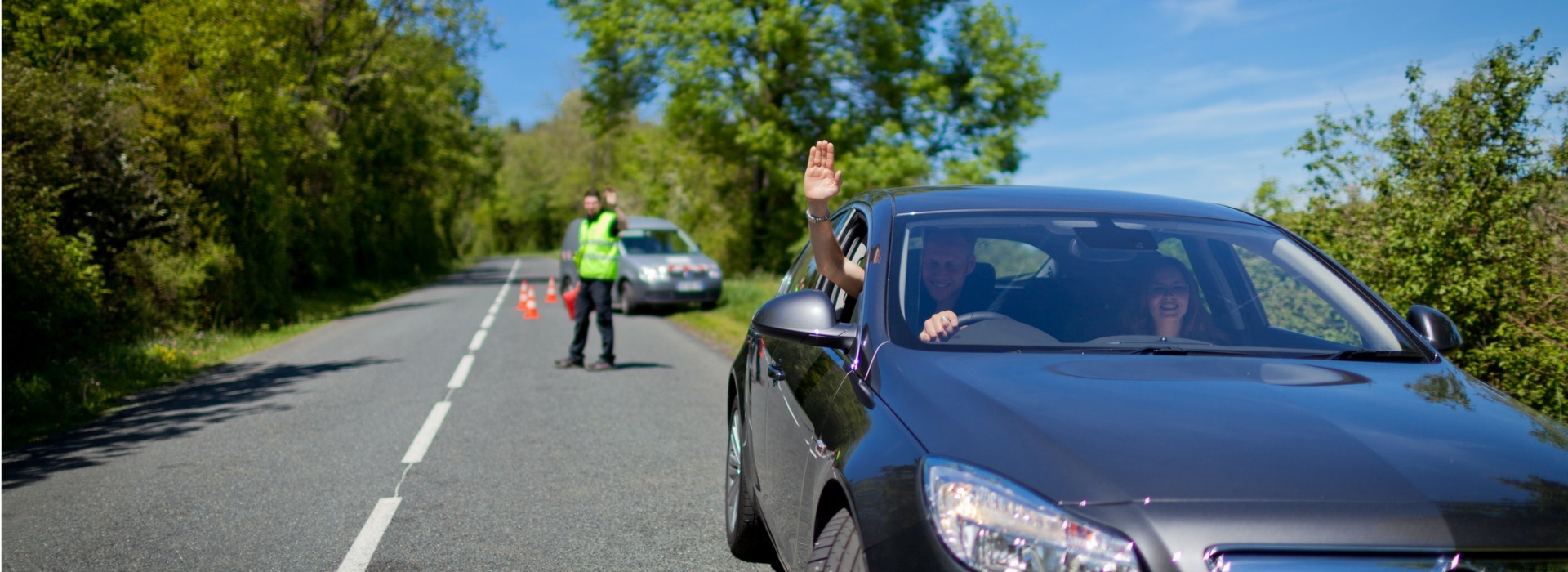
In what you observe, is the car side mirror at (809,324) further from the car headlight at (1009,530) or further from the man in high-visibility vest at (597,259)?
the man in high-visibility vest at (597,259)

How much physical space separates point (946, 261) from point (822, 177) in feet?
2.22

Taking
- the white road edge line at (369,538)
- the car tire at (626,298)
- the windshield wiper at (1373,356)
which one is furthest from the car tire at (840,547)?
the car tire at (626,298)

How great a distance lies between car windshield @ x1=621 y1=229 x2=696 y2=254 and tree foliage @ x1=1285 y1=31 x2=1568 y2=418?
14949 millimetres

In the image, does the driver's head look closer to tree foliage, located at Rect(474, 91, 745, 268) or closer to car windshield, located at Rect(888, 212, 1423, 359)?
car windshield, located at Rect(888, 212, 1423, 359)

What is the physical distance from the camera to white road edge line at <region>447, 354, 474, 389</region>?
10.2 meters

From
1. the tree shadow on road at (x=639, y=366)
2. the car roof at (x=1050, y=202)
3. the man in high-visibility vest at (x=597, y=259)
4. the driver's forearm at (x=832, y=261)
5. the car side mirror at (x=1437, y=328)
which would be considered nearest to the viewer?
the car side mirror at (x=1437, y=328)

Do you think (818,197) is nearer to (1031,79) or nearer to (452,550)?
(452,550)

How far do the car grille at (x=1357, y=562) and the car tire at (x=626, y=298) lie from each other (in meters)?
17.8

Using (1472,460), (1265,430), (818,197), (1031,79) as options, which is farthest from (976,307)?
(1031,79)

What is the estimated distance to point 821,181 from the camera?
3881mm

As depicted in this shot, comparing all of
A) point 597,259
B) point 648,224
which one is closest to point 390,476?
point 597,259

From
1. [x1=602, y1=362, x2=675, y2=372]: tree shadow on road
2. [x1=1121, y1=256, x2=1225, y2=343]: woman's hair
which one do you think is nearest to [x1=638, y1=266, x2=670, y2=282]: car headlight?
[x1=602, y1=362, x2=675, y2=372]: tree shadow on road

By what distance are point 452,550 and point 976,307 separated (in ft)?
8.89

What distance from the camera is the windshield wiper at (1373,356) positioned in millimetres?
3082
